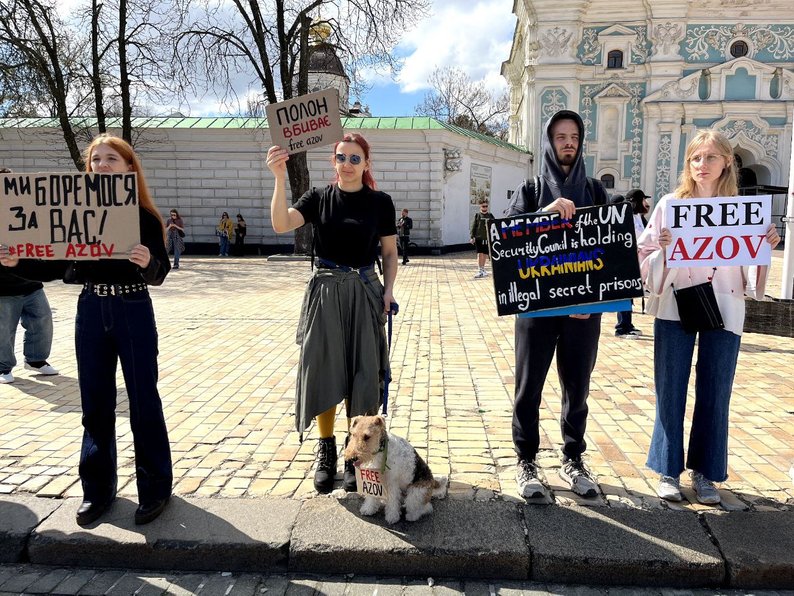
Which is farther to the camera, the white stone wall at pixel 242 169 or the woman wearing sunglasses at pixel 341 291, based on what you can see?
the white stone wall at pixel 242 169

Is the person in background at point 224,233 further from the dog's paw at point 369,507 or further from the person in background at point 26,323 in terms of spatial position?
the dog's paw at point 369,507

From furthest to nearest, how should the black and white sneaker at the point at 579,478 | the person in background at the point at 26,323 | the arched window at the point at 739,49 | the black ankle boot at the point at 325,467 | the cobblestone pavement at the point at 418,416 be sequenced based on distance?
the arched window at the point at 739,49, the person in background at the point at 26,323, the cobblestone pavement at the point at 418,416, the black ankle boot at the point at 325,467, the black and white sneaker at the point at 579,478

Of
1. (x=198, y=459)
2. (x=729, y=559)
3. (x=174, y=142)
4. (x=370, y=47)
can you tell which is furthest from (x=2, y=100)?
(x=729, y=559)

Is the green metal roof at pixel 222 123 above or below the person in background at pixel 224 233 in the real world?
above

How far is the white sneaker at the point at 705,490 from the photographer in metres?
3.44

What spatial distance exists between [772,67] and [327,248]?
3948 centimetres

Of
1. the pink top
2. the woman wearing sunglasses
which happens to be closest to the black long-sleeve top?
the woman wearing sunglasses

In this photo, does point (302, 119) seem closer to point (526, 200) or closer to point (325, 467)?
point (526, 200)

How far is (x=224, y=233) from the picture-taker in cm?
2477

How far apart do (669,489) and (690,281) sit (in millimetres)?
1265

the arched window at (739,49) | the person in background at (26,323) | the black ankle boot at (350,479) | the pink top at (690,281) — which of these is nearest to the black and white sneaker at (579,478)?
the pink top at (690,281)

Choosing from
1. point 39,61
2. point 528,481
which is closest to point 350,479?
point 528,481

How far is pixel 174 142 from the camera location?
25.7m

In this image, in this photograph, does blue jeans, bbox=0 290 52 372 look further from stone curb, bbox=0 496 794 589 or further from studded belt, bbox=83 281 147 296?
studded belt, bbox=83 281 147 296
